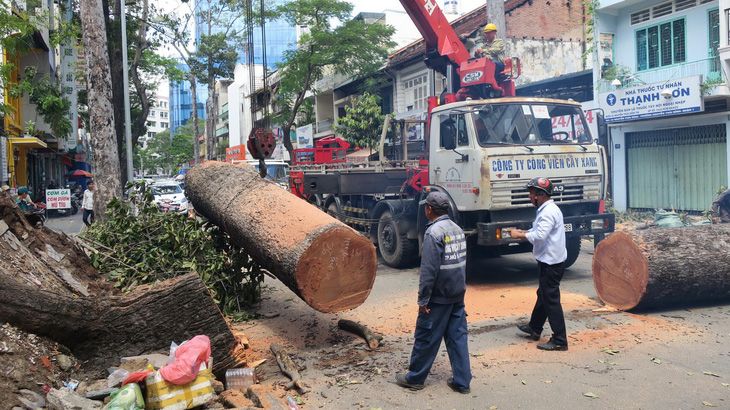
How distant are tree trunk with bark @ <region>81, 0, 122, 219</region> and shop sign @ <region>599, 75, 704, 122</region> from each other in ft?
42.9

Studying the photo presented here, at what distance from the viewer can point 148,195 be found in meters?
7.05

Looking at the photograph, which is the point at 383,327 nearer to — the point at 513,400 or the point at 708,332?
the point at 513,400

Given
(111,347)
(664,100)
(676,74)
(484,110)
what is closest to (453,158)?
(484,110)

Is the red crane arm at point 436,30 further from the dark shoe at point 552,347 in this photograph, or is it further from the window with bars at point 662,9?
the window with bars at point 662,9

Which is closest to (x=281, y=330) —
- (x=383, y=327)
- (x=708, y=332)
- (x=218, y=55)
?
(x=383, y=327)

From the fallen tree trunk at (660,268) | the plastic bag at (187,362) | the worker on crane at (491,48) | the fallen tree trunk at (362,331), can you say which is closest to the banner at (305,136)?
the worker on crane at (491,48)

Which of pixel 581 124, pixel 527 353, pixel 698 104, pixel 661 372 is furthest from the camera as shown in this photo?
pixel 698 104

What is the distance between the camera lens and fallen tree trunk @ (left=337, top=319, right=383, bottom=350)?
5.36 meters

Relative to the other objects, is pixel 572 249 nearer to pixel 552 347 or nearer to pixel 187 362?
Answer: pixel 552 347

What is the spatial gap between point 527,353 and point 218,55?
99.3ft

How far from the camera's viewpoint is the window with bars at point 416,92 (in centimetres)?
2283

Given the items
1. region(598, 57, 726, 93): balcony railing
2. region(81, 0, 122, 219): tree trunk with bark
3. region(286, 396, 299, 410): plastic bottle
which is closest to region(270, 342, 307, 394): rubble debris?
region(286, 396, 299, 410): plastic bottle

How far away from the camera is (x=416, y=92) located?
23.5 meters

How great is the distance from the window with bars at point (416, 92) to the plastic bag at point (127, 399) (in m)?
20.1
